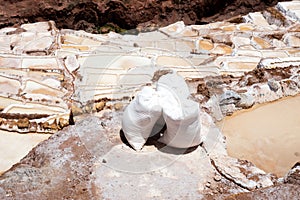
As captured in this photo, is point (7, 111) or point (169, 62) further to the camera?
point (169, 62)

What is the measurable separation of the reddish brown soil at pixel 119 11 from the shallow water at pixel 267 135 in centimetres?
883

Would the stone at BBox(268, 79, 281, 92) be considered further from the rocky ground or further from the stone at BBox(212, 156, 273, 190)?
the stone at BBox(212, 156, 273, 190)

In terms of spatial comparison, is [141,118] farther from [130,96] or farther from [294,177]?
[130,96]

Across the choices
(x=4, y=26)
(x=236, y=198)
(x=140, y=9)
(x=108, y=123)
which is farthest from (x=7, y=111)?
(x=140, y=9)

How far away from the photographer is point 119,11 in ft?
55.6

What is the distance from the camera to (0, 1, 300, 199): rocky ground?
684 centimetres

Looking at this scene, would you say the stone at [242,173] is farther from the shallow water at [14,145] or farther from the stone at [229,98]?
the shallow water at [14,145]

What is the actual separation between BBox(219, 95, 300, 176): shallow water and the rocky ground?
215mm

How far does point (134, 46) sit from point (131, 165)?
21.8 feet

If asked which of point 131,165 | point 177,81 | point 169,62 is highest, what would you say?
point 177,81

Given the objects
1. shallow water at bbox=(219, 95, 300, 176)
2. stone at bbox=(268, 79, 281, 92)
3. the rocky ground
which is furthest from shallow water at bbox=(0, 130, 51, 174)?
stone at bbox=(268, 79, 281, 92)

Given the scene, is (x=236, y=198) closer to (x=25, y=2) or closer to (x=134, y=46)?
(x=134, y=46)

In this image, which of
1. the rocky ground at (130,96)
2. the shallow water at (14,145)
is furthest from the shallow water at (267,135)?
the shallow water at (14,145)

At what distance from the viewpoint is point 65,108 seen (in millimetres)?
10219
